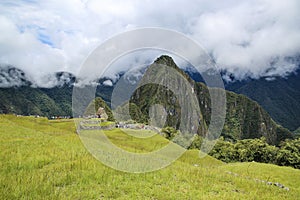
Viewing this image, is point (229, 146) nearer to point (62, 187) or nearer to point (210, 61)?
→ point (210, 61)

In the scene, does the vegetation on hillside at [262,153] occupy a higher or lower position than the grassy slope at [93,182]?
lower

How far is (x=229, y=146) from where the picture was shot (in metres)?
91.7

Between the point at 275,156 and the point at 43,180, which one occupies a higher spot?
the point at 43,180

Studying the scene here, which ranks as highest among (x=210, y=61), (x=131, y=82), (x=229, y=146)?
(x=210, y=61)

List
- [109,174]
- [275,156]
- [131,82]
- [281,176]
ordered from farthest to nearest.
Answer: [275,156] < [281,176] < [131,82] < [109,174]

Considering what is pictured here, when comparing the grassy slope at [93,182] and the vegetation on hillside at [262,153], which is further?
the vegetation on hillside at [262,153]

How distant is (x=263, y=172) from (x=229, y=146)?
228 feet

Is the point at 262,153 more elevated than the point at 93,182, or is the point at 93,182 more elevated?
the point at 93,182

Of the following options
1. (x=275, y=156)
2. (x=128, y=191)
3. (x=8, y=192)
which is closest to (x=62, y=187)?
(x=8, y=192)

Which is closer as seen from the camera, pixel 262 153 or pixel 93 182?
pixel 93 182

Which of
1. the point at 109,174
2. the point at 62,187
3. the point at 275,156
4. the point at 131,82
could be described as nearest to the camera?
the point at 62,187

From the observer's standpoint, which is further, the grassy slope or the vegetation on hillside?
the vegetation on hillside

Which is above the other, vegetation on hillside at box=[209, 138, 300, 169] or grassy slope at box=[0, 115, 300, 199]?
grassy slope at box=[0, 115, 300, 199]

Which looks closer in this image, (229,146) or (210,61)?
(210,61)
